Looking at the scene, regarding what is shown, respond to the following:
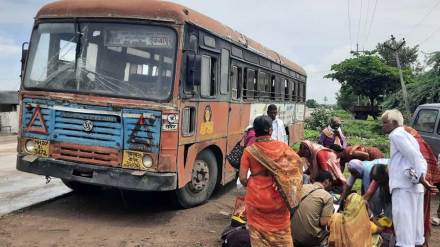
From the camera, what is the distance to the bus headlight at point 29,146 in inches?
275

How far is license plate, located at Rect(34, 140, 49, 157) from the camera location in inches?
272

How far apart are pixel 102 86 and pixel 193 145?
152 cm

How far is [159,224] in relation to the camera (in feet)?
22.8

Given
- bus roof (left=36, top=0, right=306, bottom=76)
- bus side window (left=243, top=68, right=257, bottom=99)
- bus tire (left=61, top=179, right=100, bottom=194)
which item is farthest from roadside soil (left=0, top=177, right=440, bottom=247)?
bus roof (left=36, top=0, right=306, bottom=76)

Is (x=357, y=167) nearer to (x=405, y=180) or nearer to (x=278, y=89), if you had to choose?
(x=405, y=180)

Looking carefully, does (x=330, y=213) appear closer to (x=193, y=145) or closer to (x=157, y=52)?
(x=193, y=145)

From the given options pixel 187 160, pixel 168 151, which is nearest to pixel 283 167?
pixel 168 151

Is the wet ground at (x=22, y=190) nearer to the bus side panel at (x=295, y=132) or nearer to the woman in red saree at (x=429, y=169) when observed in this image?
the woman in red saree at (x=429, y=169)

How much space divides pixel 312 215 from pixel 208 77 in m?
3.25

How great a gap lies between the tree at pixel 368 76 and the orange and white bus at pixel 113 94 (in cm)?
4113

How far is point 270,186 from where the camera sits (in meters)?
4.18

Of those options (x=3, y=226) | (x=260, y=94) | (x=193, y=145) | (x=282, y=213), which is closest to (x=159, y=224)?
(x=193, y=145)

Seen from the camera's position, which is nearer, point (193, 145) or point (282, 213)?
point (282, 213)

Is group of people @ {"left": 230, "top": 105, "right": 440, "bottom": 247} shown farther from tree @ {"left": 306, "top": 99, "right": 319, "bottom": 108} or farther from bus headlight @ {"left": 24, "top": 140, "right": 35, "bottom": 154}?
tree @ {"left": 306, "top": 99, "right": 319, "bottom": 108}
